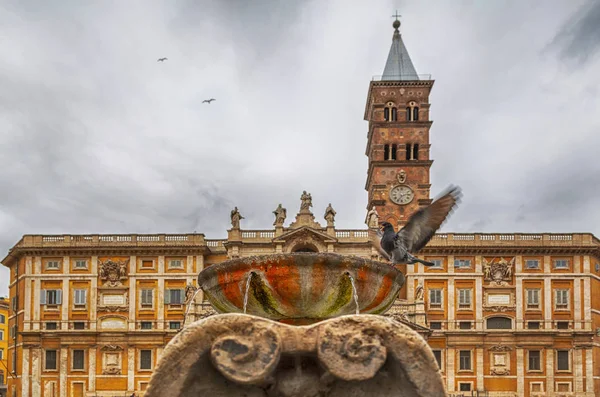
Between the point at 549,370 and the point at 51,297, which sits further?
the point at 51,297

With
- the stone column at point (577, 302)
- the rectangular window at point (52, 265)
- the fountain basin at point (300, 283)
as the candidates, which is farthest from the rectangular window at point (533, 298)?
the fountain basin at point (300, 283)

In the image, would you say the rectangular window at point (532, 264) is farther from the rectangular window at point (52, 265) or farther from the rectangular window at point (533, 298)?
the rectangular window at point (52, 265)

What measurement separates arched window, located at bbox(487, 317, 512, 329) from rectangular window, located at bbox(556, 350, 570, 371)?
12.4ft

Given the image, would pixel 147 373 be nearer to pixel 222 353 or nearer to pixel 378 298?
pixel 378 298

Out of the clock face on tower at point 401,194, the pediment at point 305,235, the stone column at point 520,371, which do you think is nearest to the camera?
the stone column at point 520,371

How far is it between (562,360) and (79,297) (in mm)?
34680

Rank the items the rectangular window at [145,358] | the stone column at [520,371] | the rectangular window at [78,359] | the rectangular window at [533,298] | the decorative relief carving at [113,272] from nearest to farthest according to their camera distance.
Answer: the stone column at [520,371], the rectangular window at [78,359], the rectangular window at [145,358], the rectangular window at [533,298], the decorative relief carving at [113,272]

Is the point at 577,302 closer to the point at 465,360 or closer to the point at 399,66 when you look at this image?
the point at 465,360

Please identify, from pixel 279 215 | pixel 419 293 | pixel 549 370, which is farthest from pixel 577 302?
pixel 279 215

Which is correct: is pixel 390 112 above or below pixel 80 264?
above

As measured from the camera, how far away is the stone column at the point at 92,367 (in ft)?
164

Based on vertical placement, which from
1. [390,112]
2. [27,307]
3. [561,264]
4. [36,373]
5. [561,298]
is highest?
[390,112]

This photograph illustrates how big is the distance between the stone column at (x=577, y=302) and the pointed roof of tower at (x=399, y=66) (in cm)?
2071

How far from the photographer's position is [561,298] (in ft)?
168
